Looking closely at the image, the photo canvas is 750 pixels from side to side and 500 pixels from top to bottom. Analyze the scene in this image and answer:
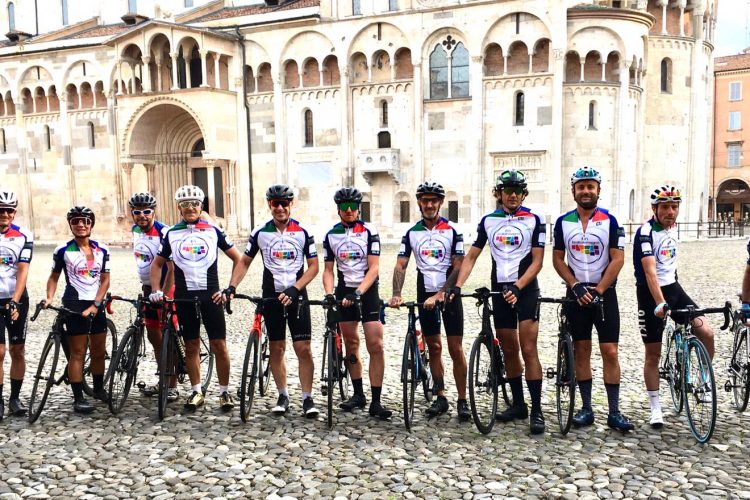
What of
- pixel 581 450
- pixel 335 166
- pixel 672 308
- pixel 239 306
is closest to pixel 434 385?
pixel 581 450

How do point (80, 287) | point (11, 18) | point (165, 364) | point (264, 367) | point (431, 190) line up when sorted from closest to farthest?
point (431, 190), point (165, 364), point (80, 287), point (264, 367), point (11, 18)

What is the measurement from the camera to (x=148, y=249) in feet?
23.9

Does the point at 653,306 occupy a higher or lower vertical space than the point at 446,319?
higher

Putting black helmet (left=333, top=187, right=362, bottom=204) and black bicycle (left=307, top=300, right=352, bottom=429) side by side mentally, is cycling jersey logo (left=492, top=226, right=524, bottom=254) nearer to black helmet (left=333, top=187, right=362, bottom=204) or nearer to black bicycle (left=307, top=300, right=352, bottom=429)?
black helmet (left=333, top=187, right=362, bottom=204)

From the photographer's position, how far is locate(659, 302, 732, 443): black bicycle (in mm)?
5473

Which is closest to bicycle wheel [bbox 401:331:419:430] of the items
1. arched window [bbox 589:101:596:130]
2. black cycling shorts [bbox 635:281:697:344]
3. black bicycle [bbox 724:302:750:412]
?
black cycling shorts [bbox 635:281:697:344]

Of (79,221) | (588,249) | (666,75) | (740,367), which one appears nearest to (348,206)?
(588,249)

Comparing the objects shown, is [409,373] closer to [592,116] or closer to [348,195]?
[348,195]

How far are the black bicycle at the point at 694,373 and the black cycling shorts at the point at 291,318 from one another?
3257 millimetres

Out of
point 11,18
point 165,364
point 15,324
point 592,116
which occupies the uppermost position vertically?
point 11,18

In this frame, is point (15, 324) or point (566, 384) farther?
point (15, 324)

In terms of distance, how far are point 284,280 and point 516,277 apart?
218 centimetres

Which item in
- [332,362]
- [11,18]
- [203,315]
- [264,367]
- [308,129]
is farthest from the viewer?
[11,18]

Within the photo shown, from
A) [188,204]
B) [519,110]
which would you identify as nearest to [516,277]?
[188,204]
